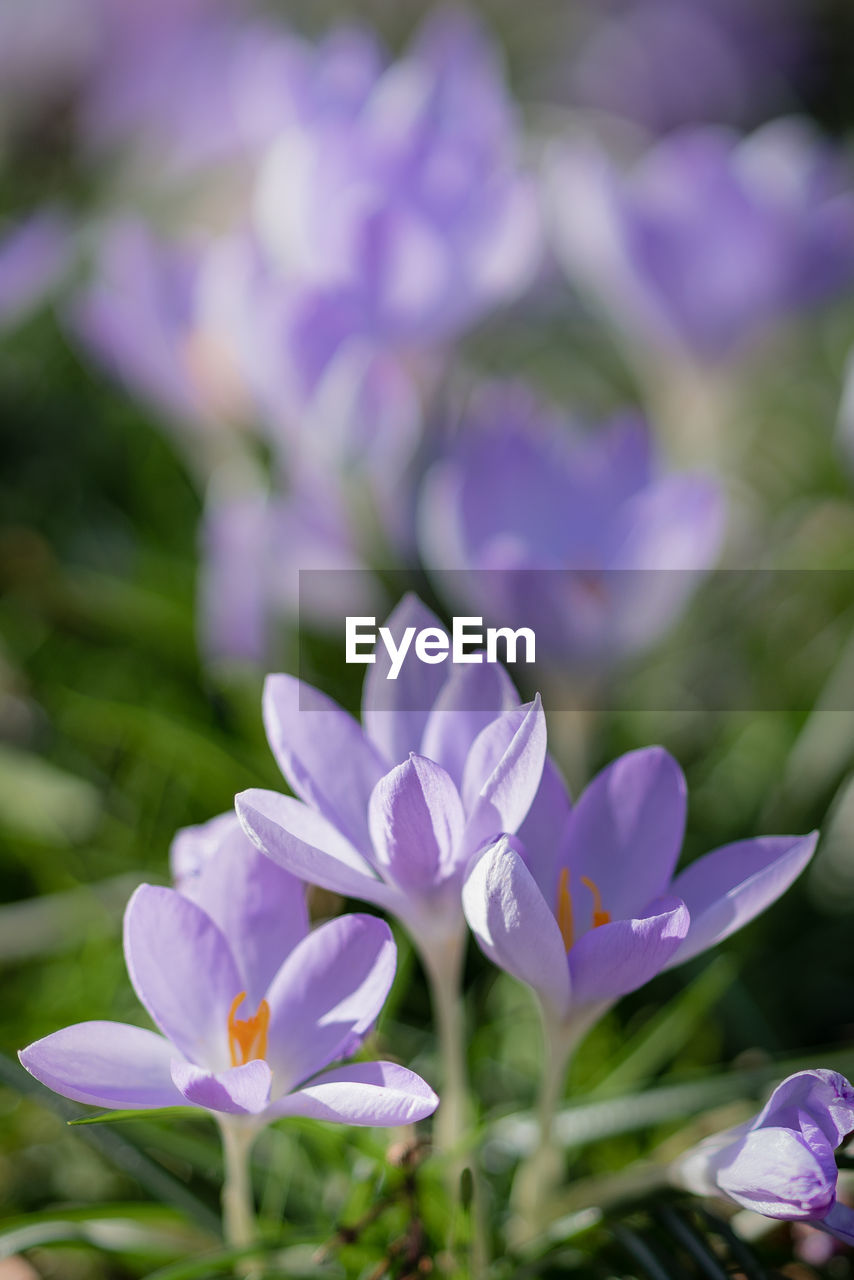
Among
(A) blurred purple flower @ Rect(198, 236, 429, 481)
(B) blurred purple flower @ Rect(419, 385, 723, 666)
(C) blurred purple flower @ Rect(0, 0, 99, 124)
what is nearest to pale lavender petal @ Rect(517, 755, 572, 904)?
(B) blurred purple flower @ Rect(419, 385, 723, 666)

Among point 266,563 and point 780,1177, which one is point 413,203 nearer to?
point 266,563

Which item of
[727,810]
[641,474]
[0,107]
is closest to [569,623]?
[641,474]

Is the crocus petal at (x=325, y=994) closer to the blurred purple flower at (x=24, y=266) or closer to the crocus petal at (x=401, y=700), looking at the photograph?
the crocus petal at (x=401, y=700)

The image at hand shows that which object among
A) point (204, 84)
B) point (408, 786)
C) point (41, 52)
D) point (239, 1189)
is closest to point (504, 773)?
point (408, 786)

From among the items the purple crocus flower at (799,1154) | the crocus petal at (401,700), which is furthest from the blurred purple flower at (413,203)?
the purple crocus flower at (799,1154)

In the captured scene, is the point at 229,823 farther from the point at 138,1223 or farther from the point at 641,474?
the point at 641,474

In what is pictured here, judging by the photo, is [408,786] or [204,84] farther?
[204,84]

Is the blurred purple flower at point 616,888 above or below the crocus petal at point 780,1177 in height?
above
